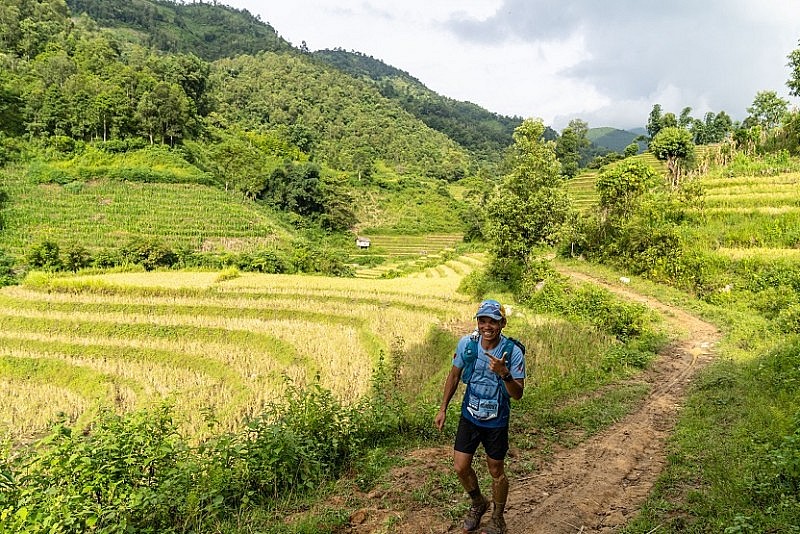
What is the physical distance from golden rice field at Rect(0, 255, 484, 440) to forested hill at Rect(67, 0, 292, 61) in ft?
397

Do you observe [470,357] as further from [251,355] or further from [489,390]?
[251,355]

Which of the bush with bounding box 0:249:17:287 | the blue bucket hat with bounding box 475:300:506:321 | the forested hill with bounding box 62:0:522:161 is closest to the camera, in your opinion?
the blue bucket hat with bounding box 475:300:506:321

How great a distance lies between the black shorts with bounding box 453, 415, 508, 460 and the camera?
12.3 ft

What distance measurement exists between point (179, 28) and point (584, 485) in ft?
570

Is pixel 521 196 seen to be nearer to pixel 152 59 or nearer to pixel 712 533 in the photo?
pixel 712 533

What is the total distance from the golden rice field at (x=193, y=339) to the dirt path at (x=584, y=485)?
6.00m

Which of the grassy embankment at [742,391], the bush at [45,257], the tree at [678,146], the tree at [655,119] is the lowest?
the bush at [45,257]

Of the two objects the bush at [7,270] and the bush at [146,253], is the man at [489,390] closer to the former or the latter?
the bush at [7,270]

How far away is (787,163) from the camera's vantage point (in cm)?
2197

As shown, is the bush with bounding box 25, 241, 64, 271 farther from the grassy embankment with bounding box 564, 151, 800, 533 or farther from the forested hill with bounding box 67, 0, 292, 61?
the forested hill with bounding box 67, 0, 292, 61

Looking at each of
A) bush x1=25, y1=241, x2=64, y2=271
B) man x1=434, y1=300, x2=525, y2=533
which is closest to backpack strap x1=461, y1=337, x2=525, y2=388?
man x1=434, y1=300, x2=525, y2=533

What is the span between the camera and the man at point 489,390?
12.0 feet

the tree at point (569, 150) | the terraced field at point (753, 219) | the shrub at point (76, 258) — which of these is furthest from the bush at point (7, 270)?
the tree at point (569, 150)

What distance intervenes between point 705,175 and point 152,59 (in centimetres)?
6666
